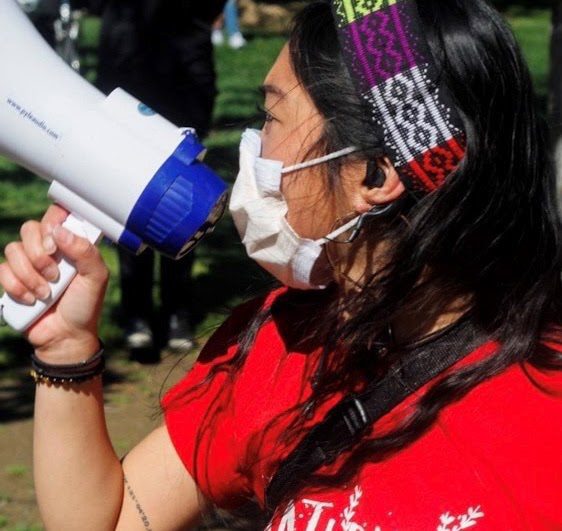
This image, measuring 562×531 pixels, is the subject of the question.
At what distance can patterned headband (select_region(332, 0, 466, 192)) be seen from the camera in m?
2.04

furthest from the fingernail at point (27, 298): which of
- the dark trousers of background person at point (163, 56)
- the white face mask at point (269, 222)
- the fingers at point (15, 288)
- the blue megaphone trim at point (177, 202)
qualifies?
the dark trousers of background person at point (163, 56)

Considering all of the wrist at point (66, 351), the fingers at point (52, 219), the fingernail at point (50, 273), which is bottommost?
the wrist at point (66, 351)

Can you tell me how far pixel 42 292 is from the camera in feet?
7.55

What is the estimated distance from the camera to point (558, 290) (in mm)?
2264

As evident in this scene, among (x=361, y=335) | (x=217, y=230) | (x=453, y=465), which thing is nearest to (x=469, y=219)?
(x=361, y=335)

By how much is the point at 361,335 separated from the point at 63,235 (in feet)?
1.81

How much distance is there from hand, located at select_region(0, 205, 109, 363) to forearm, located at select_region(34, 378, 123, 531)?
0.08 meters

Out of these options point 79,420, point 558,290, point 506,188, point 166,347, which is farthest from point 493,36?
point 166,347

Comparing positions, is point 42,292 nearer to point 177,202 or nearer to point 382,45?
point 177,202

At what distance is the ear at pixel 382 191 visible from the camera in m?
2.13

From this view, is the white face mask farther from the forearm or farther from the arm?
the forearm

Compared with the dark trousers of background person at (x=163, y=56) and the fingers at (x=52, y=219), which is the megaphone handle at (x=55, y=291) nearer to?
the fingers at (x=52, y=219)

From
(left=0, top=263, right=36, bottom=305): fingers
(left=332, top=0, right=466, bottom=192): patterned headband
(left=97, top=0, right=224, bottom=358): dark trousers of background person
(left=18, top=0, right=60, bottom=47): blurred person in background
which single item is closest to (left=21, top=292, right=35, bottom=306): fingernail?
(left=0, top=263, right=36, bottom=305): fingers

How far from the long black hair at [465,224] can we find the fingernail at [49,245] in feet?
1.66
